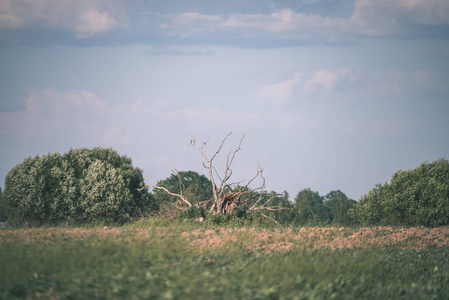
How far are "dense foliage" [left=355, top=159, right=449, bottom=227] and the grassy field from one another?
1207cm

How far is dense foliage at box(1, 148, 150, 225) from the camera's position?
91.1ft

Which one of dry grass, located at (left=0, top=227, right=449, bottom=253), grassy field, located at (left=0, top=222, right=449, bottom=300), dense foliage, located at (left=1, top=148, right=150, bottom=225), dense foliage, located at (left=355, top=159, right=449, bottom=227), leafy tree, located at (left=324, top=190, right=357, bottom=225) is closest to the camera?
grassy field, located at (left=0, top=222, right=449, bottom=300)

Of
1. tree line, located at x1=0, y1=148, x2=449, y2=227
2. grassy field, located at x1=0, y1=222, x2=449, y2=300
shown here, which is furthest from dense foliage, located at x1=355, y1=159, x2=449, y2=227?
grassy field, located at x1=0, y1=222, x2=449, y2=300

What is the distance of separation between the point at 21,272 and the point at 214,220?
12854 mm

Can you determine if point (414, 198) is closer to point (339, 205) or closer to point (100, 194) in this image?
point (100, 194)

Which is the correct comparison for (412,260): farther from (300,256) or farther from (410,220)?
(410,220)

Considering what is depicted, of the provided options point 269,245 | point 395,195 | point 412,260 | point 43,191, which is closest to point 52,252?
point 269,245

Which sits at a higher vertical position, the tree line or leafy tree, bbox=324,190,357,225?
the tree line

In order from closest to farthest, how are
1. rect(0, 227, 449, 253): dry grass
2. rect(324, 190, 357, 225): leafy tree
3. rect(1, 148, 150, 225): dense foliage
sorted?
rect(0, 227, 449, 253): dry grass
rect(1, 148, 150, 225): dense foliage
rect(324, 190, 357, 225): leafy tree

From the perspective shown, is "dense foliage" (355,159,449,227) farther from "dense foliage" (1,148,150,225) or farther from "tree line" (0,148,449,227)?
"dense foliage" (1,148,150,225)

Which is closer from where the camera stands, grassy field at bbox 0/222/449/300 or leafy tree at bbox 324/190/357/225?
grassy field at bbox 0/222/449/300

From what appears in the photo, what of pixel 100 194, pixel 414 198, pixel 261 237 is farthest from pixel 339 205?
pixel 261 237

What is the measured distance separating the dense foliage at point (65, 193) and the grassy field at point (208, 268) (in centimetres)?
1355

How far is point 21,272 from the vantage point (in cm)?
940
